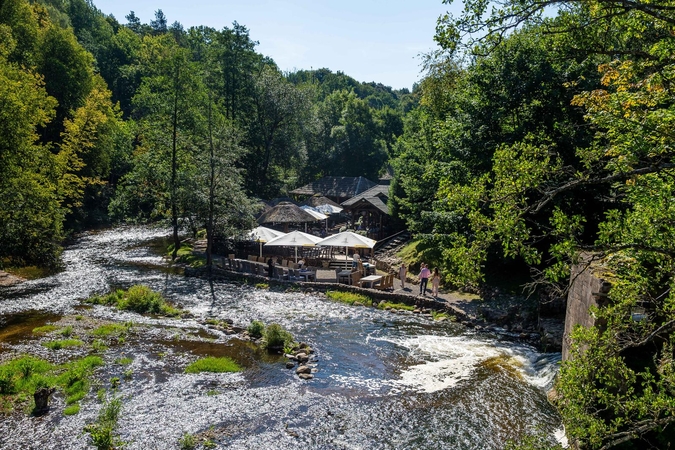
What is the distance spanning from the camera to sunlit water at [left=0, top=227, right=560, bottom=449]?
421 inches

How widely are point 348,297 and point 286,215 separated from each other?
1337 cm

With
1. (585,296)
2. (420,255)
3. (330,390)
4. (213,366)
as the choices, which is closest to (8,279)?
(213,366)

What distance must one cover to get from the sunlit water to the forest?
2968 mm

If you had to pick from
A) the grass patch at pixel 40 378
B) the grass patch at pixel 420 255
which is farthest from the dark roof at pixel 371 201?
the grass patch at pixel 40 378

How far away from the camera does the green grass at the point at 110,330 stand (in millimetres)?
17203

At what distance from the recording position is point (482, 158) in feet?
67.0

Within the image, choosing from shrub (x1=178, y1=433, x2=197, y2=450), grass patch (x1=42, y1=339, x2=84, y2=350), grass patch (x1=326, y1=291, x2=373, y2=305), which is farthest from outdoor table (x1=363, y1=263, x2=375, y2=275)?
shrub (x1=178, y1=433, x2=197, y2=450)

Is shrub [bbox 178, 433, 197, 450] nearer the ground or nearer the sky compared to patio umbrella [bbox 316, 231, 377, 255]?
Result: nearer the ground

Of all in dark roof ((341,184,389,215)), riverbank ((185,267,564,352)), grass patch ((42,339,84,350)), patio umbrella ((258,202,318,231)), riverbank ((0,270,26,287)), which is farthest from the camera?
dark roof ((341,184,389,215))

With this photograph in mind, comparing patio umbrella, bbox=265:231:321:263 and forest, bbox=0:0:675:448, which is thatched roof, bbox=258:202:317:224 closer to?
forest, bbox=0:0:675:448

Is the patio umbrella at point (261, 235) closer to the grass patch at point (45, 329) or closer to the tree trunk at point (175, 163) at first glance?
the tree trunk at point (175, 163)

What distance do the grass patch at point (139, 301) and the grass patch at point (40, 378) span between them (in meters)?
5.83

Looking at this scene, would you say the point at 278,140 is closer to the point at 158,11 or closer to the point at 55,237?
the point at 55,237

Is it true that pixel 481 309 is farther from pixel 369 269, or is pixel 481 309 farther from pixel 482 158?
pixel 369 269
